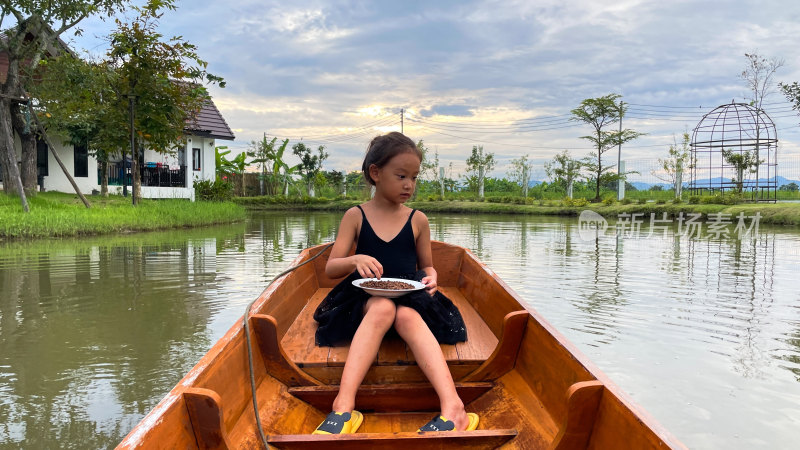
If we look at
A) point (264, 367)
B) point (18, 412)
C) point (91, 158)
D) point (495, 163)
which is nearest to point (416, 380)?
point (264, 367)

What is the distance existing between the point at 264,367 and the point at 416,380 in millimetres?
575

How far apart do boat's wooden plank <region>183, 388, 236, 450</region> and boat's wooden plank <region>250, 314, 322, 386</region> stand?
2.01 feet

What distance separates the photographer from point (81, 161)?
710 inches

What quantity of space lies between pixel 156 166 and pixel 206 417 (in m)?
19.7

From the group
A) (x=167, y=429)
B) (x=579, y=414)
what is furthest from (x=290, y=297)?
(x=579, y=414)

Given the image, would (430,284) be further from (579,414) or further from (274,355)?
(579,414)

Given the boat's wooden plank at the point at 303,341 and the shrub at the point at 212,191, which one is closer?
the boat's wooden plank at the point at 303,341

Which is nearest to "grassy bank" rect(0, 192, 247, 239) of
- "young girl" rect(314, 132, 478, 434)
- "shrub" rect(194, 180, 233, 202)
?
"shrub" rect(194, 180, 233, 202)

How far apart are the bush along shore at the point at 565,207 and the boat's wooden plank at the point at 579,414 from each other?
600 inches

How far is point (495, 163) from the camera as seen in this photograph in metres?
27.1

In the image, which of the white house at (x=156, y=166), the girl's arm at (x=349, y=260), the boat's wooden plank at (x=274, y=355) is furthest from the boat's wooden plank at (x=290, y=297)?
the white house at (x=156, y=166)

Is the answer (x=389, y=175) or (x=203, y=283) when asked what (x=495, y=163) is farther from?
(x=389, y=175)

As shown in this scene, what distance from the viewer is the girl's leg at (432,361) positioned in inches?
72.3

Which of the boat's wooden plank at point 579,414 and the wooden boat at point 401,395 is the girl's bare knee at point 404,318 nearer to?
the wooden boat at point 401,395
